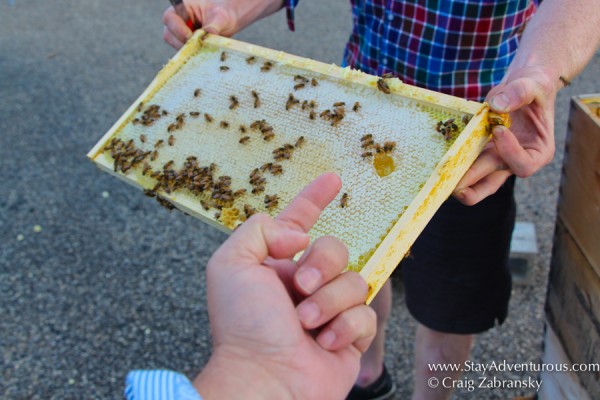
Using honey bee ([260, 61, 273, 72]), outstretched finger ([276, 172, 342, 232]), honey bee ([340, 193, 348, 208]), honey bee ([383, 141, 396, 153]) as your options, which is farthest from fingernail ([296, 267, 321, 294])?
honey bee ([260, 61, 273, 72])

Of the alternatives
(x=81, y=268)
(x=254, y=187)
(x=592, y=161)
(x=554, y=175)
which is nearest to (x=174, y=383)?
(x=254, y=187)

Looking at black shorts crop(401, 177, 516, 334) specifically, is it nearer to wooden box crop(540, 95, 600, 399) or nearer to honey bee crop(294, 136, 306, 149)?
wooden box crop(540, 95, 600, 399)

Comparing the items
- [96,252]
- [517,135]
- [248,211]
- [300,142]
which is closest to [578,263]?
[517,135]

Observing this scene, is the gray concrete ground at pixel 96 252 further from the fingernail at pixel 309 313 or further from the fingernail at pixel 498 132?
the fingernail at pixel 309 313

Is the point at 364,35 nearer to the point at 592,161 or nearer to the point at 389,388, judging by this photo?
the point at 592,161

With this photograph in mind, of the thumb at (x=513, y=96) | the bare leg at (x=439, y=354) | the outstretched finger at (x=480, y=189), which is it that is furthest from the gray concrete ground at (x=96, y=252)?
the thumb at (x=513, y=96)

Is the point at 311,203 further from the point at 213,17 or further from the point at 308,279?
the point at 213,17
